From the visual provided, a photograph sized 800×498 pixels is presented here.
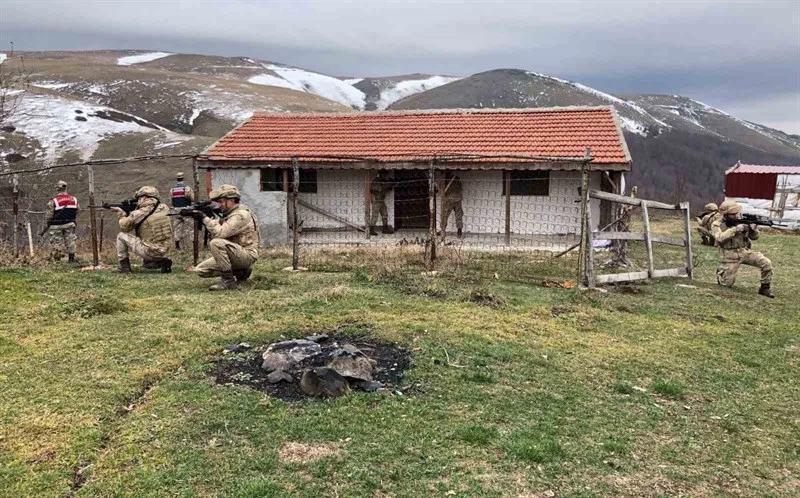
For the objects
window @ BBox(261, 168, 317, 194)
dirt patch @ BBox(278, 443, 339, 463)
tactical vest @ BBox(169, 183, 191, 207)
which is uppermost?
window @ BBox(261, 168, 317, 194)

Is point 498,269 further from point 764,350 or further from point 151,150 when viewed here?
point 151,150

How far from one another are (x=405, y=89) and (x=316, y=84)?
98.4 ft

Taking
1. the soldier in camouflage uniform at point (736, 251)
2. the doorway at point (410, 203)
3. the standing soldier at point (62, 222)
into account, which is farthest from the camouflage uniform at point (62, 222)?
the soldier in camouflage uniform at point (736, 251)

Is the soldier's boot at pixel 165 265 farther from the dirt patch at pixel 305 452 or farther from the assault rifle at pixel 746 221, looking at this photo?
the assault rifle at pixel 746 221

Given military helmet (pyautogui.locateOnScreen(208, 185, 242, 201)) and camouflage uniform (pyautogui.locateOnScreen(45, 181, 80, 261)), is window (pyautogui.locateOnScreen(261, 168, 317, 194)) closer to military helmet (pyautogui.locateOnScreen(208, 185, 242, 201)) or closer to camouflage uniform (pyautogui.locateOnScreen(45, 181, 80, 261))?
camouflage uniform (pyautogui.locateOnScreen(45, 181, 80, 261))

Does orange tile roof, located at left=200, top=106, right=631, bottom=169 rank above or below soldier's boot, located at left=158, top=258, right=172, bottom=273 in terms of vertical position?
above

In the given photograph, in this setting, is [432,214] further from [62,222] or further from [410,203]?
[410,203]

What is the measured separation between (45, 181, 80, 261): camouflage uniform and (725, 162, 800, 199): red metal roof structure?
3090 cm

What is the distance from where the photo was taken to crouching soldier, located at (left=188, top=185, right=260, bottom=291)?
888 cm

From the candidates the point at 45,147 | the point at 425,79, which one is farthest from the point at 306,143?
the point at 425,79

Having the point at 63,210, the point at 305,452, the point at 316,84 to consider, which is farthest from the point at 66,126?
the point at 316,84

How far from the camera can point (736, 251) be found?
35.8 ft

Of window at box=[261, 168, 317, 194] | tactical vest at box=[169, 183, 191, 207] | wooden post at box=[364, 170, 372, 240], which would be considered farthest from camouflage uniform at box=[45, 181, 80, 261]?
wooden post at box=[364, 170, 372, 240]

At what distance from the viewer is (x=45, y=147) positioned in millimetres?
41750
